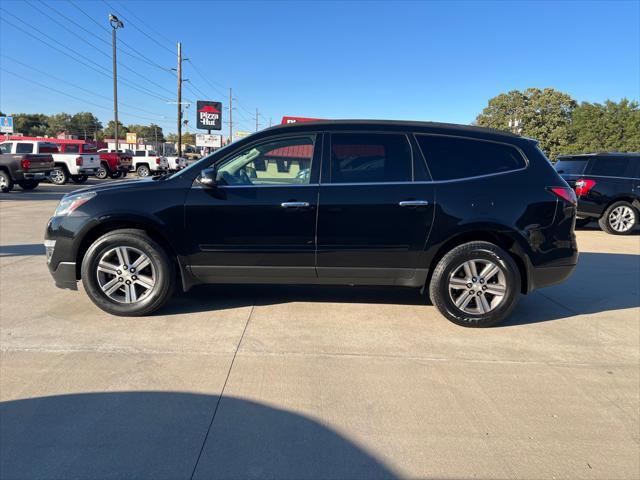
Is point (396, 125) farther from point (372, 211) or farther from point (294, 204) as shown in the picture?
point (294, 204)

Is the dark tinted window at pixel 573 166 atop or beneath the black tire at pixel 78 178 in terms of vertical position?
atop

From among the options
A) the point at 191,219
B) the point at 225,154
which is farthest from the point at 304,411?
the point at 225,154

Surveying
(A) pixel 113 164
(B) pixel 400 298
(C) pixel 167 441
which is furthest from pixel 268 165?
(A) pixel 113 164

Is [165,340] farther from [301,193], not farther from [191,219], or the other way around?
[301,193]

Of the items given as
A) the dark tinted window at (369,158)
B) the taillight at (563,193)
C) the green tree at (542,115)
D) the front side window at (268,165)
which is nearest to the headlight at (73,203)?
the front side window at (268,165)

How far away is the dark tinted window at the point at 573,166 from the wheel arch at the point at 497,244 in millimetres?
7447

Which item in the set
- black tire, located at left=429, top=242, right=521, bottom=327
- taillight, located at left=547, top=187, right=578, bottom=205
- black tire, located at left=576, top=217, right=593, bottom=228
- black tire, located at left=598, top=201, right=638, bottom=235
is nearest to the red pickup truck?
black tire, located at left=576, top=217, right=593, bottom=228

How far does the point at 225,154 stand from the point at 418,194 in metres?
1.83

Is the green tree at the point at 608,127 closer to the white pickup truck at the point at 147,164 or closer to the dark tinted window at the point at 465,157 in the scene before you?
the white pickup truck at the point at 147,164

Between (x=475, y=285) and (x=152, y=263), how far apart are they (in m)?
3.02

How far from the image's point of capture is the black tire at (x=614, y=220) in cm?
1009

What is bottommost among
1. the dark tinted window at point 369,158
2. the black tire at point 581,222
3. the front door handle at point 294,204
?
the black tire at point 581,222

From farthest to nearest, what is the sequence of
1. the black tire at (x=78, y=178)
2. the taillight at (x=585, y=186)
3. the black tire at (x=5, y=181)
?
1. the black tire at (x=78, y=178)
2. the black tire at (x=5, y=181)
3. the taillight at (x=585, y=186)

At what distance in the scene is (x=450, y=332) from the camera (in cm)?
413
